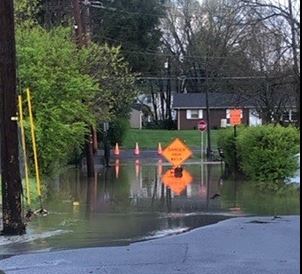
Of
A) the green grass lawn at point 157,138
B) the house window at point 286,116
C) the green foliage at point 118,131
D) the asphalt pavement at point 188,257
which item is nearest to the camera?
the asphalt pavement at point 188,257

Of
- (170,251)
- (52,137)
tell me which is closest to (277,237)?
(170,251)

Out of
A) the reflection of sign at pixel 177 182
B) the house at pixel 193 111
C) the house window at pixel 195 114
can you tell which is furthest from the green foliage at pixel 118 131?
the reflection of sign at pixel 177 182

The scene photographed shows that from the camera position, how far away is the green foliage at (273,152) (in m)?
23.4

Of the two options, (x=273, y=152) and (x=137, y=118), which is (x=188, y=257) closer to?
(x=273, y=152)

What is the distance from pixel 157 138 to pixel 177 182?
41656 millimetres

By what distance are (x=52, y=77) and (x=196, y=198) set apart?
20.9 ft

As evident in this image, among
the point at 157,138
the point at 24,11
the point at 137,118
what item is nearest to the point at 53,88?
the point at 24,11

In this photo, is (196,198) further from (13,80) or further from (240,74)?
(240,74)

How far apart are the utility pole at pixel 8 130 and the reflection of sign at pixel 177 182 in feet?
32.3

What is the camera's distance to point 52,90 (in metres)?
22.2

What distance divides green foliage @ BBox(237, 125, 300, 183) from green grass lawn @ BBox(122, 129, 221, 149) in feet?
124

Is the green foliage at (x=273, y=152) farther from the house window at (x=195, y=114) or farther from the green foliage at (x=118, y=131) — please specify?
the house window at (x=195, y=114)

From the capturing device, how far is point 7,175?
39.2 ft

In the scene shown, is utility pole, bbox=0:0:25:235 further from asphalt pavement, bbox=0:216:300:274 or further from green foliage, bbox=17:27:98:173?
green foliage, bbox=17:27:98:173
